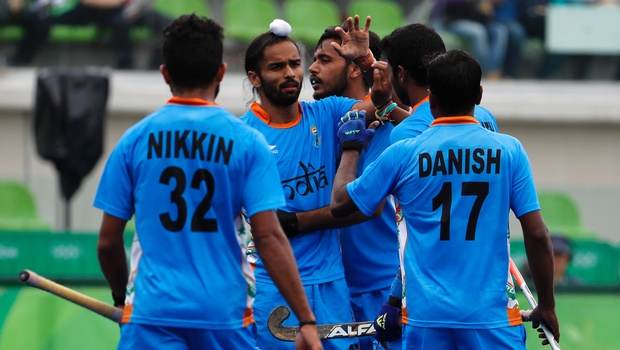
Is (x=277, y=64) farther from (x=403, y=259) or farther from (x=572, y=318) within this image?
(x=572, y=318)

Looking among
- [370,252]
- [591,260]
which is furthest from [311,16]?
[370,252]

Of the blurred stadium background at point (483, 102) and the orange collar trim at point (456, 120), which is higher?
the orange collar trim at point (456, 120)

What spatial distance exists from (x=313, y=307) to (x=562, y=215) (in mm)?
9395

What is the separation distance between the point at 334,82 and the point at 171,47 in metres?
2.01

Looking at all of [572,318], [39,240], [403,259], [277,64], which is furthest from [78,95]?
[403,259]

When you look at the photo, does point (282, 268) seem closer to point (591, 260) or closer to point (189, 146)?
point (189, 146)

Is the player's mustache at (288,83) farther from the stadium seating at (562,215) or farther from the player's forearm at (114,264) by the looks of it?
the stadium seating at (562,215)

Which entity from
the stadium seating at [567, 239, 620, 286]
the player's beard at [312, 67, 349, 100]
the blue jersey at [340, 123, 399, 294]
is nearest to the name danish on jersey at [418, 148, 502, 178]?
the blue jersey at [340, 123, 399, 294]

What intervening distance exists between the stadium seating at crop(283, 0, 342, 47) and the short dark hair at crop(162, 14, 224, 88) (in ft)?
37.7

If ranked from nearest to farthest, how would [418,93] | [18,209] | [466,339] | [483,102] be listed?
[466,339] → [418,93] → [18,209] → [483,102]

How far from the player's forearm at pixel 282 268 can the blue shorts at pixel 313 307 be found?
4.39ft

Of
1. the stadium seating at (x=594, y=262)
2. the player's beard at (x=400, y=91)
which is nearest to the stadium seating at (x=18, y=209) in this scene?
the stadium seating at (x=594, y=262)

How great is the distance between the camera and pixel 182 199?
453 centimetres

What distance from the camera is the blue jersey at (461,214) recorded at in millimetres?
4984
